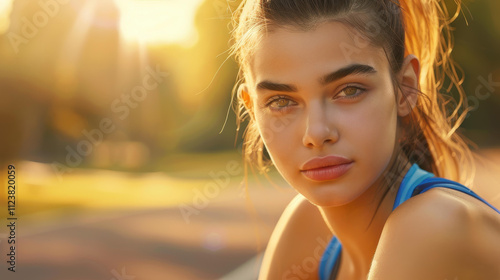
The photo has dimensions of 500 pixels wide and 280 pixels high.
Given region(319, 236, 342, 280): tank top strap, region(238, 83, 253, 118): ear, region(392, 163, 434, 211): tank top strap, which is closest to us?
region(392, 163, 434, 211): tank top strap

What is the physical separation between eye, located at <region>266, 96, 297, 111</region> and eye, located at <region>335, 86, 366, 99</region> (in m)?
0.18

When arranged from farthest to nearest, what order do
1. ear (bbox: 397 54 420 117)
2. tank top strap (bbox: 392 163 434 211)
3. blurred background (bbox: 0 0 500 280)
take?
1. blurred background (bbox: 0 0 500 280)
2. ear (bbox: 397 54 420 117)
3. tank top strap (bbox: 392 163 434 211)

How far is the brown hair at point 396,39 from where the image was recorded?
86.0 inches

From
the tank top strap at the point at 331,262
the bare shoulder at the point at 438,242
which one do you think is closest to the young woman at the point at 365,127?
the bare shoulder at the point at 438,242

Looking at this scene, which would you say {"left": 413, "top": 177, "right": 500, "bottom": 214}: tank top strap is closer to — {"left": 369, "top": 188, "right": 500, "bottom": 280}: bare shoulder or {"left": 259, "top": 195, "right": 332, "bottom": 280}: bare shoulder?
{"left": 369, "top": 188, "right": 500, "bottom": 280}: bare shoulder

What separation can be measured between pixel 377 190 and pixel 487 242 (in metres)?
0.50

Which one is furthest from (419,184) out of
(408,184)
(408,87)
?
(408,87)

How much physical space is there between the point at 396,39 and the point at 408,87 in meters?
0.21

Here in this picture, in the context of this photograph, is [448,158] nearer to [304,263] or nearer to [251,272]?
[304,263]

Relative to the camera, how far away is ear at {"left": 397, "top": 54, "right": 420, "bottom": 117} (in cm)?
235

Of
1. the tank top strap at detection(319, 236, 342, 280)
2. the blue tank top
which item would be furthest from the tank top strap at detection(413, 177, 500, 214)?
the tank top strap at detection(319, 236, 342, 280)

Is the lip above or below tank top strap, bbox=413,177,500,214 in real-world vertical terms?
above

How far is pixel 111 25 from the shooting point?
25.0 metres

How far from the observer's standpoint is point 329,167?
2.10m
